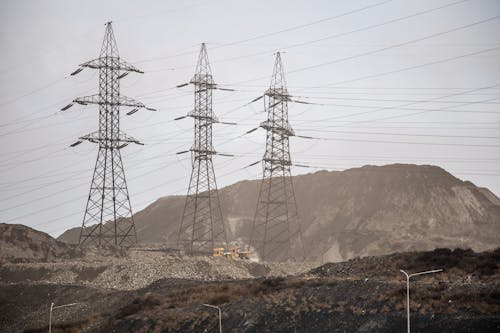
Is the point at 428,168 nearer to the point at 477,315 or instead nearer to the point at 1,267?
the point at 1,267

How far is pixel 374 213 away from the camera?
533 feet

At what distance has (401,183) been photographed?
17088 cm

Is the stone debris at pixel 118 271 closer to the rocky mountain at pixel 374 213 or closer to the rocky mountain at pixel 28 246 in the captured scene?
the rocky mountain at pixel 28 246

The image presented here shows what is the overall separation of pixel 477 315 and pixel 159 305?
28.3 metres

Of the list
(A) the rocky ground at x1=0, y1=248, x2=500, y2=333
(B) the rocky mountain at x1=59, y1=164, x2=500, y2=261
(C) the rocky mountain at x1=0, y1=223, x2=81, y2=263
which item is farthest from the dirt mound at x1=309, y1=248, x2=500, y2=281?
(B) the rocky mountain at x1=59, y1=164, x2=500, y2=261

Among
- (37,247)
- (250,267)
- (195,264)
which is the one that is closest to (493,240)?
(250,267)

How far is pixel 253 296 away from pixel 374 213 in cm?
10484

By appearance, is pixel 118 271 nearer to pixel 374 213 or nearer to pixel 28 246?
pixel 28 246

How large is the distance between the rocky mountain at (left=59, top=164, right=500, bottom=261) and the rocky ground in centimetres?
5835

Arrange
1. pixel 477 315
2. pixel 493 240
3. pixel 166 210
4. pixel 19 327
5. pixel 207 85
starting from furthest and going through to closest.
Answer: pixel 166 210 → pixel 493 240 → pixel 207 85 → pixel 19 327 → pixel 477 315

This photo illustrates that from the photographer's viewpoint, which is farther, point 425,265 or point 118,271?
point 118,271

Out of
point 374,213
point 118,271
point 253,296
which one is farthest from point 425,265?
point 374,213

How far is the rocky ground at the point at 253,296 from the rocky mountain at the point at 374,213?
191ft

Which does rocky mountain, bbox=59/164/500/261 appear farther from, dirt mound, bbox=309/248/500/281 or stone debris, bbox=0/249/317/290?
dirt mound, bbox=309/248/500/281
